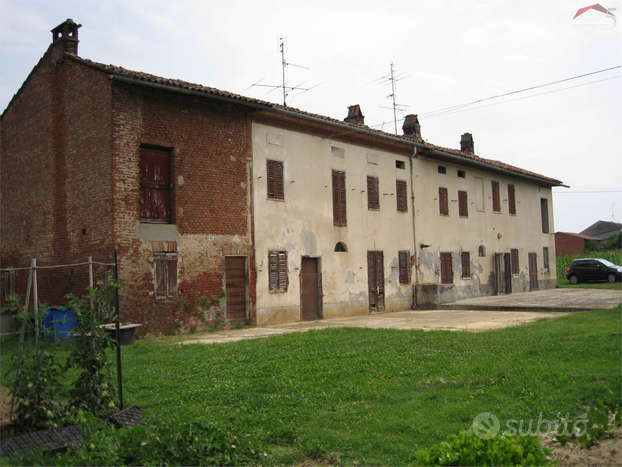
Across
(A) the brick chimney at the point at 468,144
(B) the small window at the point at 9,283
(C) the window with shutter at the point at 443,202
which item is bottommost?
(B) the small window at the point at 9,283

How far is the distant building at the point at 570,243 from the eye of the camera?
189 feet

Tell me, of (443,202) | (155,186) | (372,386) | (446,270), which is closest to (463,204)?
(443,202)

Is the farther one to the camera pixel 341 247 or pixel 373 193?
pixel 373 193

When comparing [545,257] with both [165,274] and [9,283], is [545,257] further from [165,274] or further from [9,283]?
[9,283]

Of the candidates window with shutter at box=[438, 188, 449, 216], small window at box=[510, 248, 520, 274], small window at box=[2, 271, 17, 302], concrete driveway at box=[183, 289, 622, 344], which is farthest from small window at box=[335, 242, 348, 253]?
small window at box=[510, 248, 520, 274]

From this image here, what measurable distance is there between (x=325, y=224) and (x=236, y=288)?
4294mm

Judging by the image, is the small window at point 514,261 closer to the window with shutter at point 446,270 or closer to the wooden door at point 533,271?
the wooden door at point 533,271

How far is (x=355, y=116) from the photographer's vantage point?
871 inches

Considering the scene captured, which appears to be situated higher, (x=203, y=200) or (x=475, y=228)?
(x=203, y=200)

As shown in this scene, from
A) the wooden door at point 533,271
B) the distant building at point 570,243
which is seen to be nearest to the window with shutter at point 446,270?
the wooden door at point 533,271

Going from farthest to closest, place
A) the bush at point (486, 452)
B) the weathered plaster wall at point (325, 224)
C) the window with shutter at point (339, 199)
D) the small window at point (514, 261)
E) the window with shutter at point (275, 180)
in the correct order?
1. the small window at point (514, 261)
2. the window with shutter at point (339, 199)
3. the window with shutter at point (275, 180)
4. the weathered plaster wall at point (325, 224)
5. the bush at point (486, 452)

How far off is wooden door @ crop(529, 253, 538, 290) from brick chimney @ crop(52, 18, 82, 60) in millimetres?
24562

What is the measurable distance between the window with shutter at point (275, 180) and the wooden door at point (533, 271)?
60.1 feet

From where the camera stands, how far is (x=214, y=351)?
9898mm
